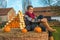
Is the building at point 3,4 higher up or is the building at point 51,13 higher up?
the building at point 3,4

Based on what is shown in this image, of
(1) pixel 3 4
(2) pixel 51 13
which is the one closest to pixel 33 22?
(2) pixel 51 13

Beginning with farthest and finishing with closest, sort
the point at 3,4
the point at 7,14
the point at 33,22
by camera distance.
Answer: the point at 3,4 < the point at 7,14 < the point at 33,22

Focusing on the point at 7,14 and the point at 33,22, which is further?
the point at 7,14

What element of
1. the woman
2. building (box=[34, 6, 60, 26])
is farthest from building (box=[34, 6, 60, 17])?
the woman

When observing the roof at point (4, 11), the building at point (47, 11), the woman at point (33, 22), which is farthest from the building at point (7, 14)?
the woman at point (33, 22)

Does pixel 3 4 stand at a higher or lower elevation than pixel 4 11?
higher

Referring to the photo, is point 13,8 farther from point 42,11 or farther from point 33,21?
point 33,21

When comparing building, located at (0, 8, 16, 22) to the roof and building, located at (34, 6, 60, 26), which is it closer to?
the roof

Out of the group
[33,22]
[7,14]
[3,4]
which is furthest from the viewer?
[3,4]

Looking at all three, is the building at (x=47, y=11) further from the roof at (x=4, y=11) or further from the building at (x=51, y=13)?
the roof at (x=4, y=11)

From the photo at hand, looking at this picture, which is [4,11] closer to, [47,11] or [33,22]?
[47,11]

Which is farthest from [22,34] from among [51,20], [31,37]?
[51,20]

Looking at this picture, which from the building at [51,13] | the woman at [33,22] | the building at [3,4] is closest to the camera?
the woman at [33,22]

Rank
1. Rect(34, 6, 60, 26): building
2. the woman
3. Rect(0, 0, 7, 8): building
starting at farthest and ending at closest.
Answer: Rect(0, 0, 7, 8): building → Rect(34, 6, 60, 26): building → the woman
